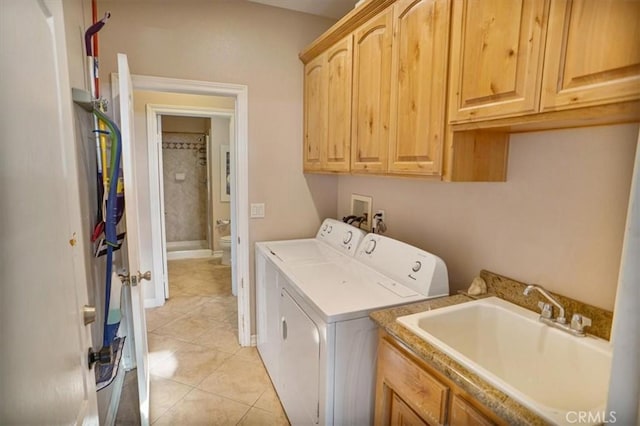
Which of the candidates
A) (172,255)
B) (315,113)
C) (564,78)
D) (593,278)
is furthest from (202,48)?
(172,255)

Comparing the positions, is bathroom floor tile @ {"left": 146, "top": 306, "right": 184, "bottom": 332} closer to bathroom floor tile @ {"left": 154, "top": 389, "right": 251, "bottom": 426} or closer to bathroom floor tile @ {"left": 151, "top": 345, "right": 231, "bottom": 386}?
bathroom floor tile @ {"left": 151, "top": 345, "right": 231, "bottom": 386}

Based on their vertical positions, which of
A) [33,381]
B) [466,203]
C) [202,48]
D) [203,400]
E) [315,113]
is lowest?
[203,400]

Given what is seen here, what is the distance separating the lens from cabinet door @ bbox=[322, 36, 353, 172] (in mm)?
2072

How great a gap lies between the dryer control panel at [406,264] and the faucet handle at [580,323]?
498 mm

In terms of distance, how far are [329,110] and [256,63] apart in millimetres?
744

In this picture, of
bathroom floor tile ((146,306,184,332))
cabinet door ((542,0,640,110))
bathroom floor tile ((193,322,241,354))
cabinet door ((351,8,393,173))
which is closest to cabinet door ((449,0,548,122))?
cabinet door ((542,0,640,110))

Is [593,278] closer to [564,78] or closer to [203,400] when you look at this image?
[564,78]

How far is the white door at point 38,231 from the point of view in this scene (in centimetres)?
54

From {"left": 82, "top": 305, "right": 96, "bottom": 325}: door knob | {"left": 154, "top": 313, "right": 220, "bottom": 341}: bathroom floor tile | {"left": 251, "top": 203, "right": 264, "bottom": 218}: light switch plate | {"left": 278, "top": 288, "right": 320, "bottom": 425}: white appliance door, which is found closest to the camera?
{"left": 82, "top": 305, "right": 96, "bottom": 325}: door knob

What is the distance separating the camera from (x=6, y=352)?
1.69 feet

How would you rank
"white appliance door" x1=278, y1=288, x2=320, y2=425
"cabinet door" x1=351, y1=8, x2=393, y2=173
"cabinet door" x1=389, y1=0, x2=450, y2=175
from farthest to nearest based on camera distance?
1. "cabinet door" x1=351, y1=8, x2=393, y2=173
2. "white appliance door" x1=278, y1=288, x2=320, y2=425
3. "cabinet door" x1=389, y1=0, x2=450, y2=175

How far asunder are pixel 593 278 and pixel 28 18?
1.72 meters

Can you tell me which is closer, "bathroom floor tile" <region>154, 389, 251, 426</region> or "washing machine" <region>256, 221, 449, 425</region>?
"washing machine" <region>256, 221, 449, 425</region>

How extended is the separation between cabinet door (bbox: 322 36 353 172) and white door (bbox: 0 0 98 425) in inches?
58.0
